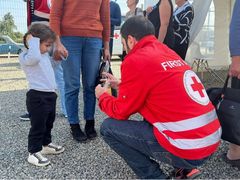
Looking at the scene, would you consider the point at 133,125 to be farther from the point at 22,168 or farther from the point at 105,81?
the point at 22,168

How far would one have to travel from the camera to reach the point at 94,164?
2717 mm

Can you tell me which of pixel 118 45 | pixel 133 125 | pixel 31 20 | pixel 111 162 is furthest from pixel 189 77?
pixel 118 45

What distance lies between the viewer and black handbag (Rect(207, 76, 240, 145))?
2287 millimetres

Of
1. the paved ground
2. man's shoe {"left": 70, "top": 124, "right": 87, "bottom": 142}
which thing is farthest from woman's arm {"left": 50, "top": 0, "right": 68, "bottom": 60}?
the paved ground

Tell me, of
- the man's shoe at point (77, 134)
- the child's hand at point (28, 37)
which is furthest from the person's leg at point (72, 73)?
the child's hand at point (28, 37)

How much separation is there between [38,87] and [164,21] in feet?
4.63

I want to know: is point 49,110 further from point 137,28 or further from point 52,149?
point 137,28

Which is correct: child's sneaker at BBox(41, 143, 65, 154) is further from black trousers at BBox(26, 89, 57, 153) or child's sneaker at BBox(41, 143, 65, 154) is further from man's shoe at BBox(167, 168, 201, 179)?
man's shoe at BBox(167, 168, 201, 179)

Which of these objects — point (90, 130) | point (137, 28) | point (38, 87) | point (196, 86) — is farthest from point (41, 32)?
point (196, 86)

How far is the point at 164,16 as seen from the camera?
11.1ft

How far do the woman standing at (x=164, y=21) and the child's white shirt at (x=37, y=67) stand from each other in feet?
3.97

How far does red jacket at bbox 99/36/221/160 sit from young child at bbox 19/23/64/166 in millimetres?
788

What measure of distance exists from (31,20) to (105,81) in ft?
4.82

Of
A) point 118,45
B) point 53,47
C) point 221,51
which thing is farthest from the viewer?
point 118,45
